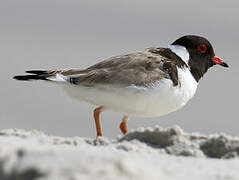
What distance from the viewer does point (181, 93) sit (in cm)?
740

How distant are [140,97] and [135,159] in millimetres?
3475

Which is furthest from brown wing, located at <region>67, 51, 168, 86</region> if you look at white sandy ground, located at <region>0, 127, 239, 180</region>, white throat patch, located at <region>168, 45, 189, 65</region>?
white sandy ground, located at <region>0, 127, 239, 180</region>

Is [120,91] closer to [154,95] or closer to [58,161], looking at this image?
[154,95]

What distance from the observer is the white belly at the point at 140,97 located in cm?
705

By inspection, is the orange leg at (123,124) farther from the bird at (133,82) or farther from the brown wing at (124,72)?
the brown wing at (124,72)

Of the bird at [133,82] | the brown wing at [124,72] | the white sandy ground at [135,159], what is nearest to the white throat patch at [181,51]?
the bird at [133,82]

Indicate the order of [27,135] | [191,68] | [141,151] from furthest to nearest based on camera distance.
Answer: [191,68], [27,135], [141,151]

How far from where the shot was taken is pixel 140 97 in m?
7.03

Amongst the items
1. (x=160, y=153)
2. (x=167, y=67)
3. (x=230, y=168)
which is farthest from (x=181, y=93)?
(x=230, y=168)

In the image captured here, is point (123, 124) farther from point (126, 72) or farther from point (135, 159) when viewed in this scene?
point (135, 159)

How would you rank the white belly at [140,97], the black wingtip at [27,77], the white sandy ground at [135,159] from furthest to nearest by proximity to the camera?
1. the black wingtip at [27,77]
2. the white belly at [140,97]
3. the white sandy ground at [135,159]

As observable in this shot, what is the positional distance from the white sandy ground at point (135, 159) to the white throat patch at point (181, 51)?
3.18m

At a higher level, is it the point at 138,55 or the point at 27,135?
the point at 138,55

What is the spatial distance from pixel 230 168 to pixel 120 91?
10.9 feet
